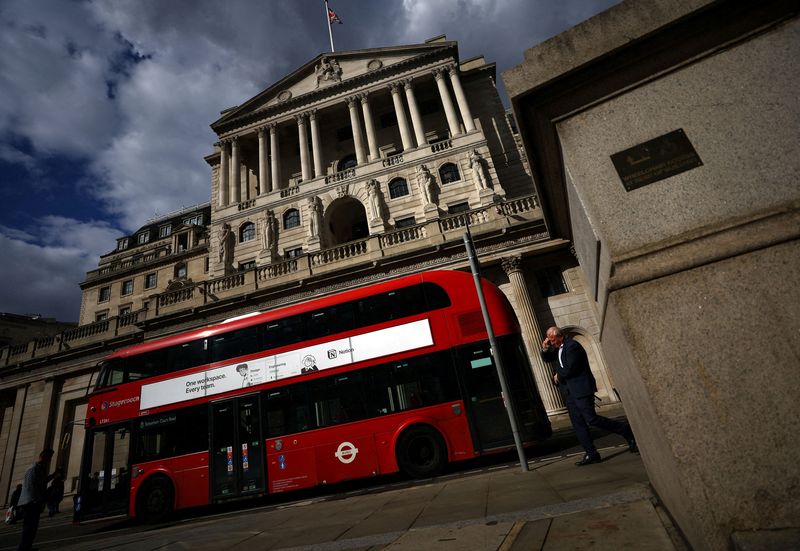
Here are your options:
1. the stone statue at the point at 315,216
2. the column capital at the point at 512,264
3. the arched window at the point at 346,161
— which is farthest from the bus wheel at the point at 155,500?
the arched window at the point at 346,161

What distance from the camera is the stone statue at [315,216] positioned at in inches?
893

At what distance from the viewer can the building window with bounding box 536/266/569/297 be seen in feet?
54.7

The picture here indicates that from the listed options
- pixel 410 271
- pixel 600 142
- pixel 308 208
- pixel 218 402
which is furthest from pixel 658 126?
pixel 308 208

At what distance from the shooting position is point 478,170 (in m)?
21.6

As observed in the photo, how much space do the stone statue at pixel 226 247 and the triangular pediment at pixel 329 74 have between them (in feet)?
33.7

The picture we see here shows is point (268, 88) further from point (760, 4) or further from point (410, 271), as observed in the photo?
point (760, 4)

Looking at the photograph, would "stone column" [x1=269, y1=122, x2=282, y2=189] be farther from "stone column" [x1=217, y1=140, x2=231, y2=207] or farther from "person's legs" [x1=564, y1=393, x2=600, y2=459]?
"person's legs" [x1=564, y1=393, x2=600, y2=459]

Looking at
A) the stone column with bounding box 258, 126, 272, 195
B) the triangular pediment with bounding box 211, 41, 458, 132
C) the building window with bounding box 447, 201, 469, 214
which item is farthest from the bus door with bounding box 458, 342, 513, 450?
the triangular pediment with bounding box 211, 41, 458, 132

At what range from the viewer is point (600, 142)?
2184 millimetres

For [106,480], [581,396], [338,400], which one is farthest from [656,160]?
[106,480]

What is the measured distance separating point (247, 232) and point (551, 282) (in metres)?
18.9

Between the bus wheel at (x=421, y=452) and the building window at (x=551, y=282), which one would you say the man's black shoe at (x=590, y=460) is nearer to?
the bus wheel at (x=421, y=452)

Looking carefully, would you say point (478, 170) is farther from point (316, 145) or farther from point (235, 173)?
point (235, 173)

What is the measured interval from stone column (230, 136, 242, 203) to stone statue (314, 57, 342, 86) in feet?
26.1
